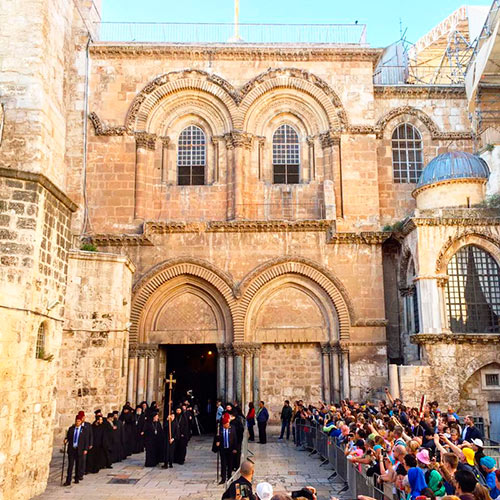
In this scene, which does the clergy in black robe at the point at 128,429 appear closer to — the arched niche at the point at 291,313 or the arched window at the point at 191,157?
the arched niche at the point at 291,313

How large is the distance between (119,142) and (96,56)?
3.73 meters

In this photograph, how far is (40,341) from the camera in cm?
1223

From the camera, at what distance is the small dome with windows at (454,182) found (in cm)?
2144

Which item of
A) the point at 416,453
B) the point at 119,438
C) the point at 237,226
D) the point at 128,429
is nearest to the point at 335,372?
the point at 237,226

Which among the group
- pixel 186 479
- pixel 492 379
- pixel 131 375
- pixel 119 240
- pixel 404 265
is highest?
pixel 119 240

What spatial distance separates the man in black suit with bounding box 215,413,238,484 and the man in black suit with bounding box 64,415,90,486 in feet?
10.0

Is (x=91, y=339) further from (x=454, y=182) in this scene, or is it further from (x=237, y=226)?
(x=454, y=182)

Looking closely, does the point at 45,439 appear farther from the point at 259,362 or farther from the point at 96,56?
the point at 96,56

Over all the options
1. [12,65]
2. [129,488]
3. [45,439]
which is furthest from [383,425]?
[12,65]

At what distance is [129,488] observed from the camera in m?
12.7

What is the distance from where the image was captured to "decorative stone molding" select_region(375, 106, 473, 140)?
2459cm

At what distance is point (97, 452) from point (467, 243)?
1387cm

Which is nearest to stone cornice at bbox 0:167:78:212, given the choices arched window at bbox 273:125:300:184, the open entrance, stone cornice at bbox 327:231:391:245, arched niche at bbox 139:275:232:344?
arched niche at bbox 139:275:232:344

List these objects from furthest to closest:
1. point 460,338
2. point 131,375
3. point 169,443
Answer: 1. point 131,375
2. point 460,338
3. point 169,443
